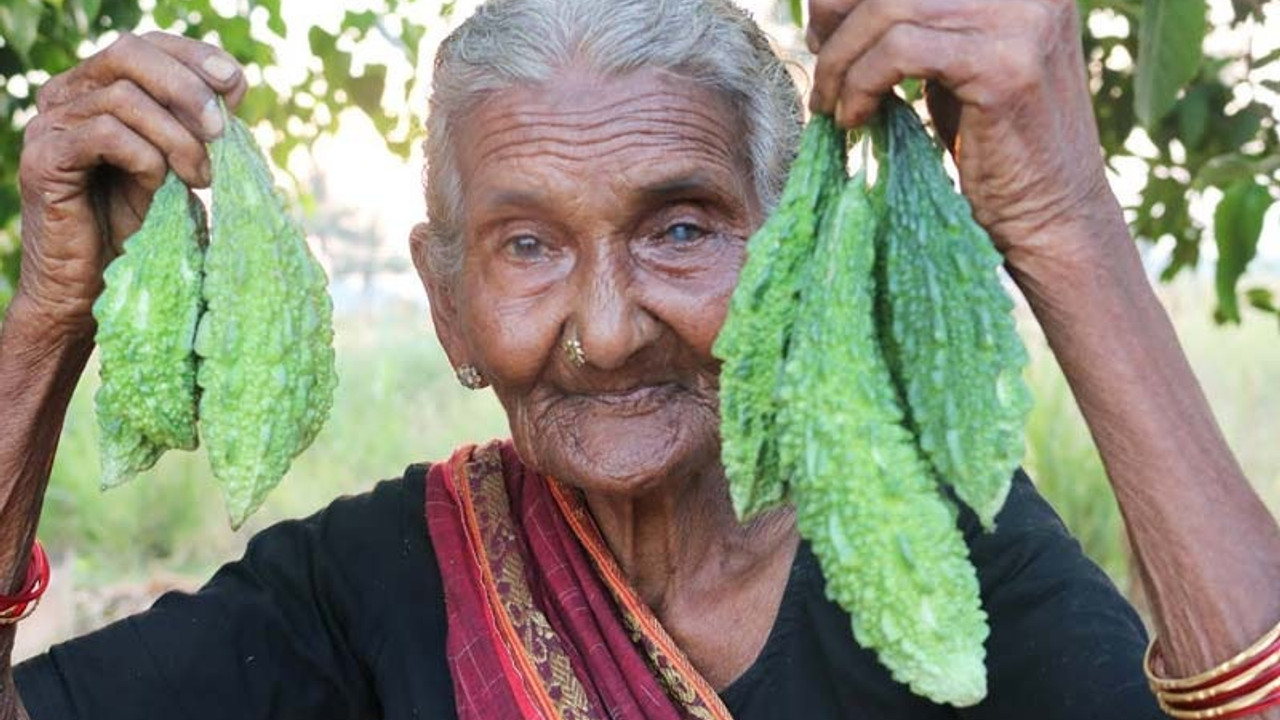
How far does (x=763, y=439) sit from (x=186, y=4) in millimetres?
2091

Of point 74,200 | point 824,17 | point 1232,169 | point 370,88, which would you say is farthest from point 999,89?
point 370,88

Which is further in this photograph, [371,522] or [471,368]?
[371,522]

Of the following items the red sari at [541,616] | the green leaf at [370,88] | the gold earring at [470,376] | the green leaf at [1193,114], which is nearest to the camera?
the red sari at [541,616]

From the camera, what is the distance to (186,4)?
325 centimetres

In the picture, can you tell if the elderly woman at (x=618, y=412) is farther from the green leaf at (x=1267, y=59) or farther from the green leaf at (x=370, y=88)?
the green leaf at (x=1267, y=59)

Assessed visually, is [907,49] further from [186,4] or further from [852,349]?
[186,4]

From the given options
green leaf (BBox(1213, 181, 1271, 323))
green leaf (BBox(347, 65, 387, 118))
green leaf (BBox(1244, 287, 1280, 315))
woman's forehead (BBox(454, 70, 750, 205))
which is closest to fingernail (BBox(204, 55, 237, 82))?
woman's forehead (BBox(454, 70, 750, 205))

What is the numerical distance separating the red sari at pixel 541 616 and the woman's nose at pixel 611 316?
0.51m

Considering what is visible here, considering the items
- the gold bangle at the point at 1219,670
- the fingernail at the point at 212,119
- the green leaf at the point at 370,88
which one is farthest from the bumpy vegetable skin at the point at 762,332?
the green leaf at the point at 370,88

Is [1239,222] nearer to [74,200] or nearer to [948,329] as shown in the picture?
[948,329]

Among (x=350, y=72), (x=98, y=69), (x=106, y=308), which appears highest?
(x=350, y=72)

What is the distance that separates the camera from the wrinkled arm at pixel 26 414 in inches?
89.0

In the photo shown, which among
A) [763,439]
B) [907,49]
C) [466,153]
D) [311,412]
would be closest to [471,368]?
[466,153]

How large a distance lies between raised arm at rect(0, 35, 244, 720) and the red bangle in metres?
0.02
